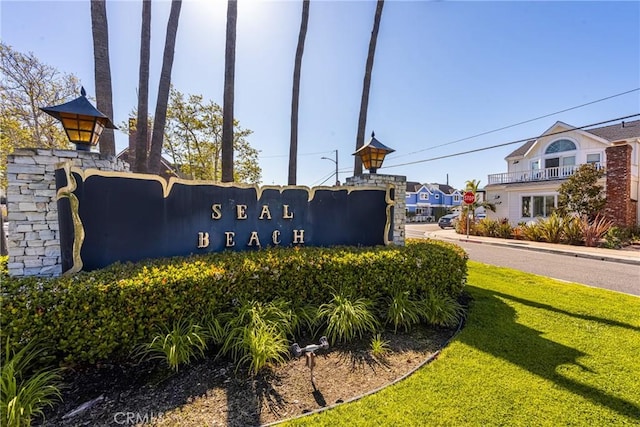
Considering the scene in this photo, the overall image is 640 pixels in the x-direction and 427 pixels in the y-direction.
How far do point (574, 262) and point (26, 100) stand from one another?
67.1 feet

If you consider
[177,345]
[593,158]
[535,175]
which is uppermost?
[593,158]

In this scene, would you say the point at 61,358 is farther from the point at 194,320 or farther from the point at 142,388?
the point at 194,320

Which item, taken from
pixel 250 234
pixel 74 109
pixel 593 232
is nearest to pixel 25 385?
pixel 250 234

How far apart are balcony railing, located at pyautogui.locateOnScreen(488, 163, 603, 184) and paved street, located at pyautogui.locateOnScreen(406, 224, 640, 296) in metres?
7.86

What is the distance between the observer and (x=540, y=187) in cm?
1742

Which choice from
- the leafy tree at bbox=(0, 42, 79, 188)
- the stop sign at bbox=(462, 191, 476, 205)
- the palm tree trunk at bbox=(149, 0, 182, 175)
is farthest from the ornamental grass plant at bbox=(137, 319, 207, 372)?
the stop sign at bbox=(462, 191, 476, 205)

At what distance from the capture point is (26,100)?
10812 millimetres

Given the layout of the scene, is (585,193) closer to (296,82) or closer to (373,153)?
(373,153)

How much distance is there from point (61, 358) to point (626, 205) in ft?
64.6

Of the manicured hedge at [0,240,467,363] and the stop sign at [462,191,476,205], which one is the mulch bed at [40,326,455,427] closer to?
the manicured hedge at [0,240,467,363]

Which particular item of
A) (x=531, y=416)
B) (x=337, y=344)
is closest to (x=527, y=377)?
(x=531, y=416)

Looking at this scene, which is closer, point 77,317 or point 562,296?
point 77,317

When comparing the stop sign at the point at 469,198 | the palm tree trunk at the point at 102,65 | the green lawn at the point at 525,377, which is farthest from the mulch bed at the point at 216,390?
the stop sign at the point at 469,198

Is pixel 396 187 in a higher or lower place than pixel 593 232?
higher
